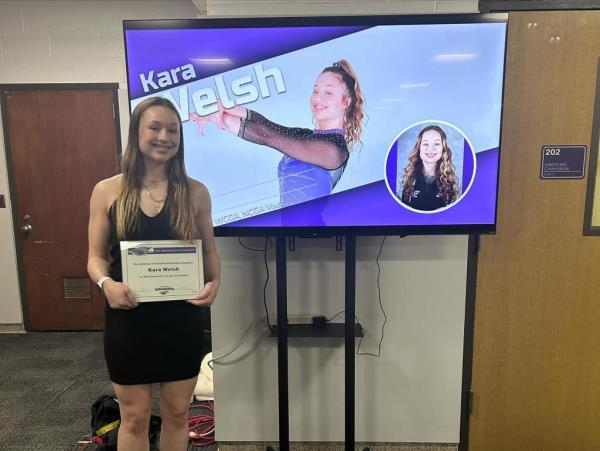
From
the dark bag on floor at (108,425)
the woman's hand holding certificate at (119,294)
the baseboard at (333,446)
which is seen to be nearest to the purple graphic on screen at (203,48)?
the woman's hand holding certificate at (119,294)

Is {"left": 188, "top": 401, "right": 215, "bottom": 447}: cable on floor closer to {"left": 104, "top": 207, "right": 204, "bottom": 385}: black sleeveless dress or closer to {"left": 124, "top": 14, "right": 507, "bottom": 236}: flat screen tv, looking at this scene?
{"left": 104, "top": 207, "right": 204, "bottom": 385}: black sleeveless dress

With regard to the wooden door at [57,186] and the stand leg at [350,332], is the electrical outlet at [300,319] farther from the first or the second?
the wooden door at [57,186]

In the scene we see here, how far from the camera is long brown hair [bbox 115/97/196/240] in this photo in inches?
52.3

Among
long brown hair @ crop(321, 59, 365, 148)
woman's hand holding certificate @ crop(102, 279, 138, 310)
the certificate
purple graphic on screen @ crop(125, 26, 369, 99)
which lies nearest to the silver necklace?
the certificate

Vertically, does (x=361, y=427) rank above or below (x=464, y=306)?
below

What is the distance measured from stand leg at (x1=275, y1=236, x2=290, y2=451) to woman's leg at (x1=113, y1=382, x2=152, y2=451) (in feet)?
1.80

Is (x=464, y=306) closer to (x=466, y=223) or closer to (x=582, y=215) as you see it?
(x=466, y=223)

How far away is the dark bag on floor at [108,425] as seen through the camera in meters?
1.96

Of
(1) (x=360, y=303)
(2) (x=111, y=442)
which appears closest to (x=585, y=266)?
(1) (x=360, y=303)

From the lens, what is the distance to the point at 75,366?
3.03 m

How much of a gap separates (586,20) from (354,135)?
1196 millimetres

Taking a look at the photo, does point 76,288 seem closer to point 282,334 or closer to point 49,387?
point 49,387

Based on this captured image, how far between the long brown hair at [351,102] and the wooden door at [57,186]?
252cm

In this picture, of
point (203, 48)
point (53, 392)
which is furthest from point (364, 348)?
point (53, 392)
